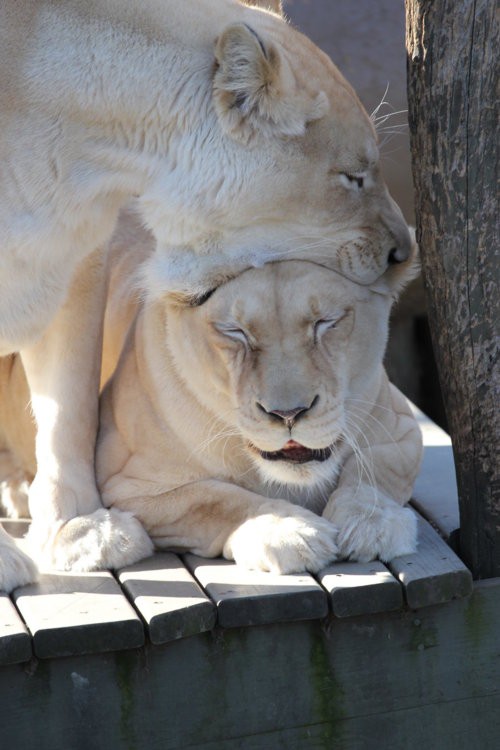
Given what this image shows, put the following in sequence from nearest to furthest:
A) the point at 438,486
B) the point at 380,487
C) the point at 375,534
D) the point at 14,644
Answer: the point at 14,644
the point at 375,534
the point at 380,487
the point at 438,486

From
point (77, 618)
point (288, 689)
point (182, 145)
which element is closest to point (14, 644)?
point (77, 618)

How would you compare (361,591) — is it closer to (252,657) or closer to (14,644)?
(252,657)

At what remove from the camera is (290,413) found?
9.43ft

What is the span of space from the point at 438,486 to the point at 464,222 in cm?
106

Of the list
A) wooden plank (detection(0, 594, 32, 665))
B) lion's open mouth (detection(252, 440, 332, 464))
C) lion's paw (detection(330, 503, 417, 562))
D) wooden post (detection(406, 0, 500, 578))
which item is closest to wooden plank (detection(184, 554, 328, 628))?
lion's paw (detection(330, 503, 417, 562))

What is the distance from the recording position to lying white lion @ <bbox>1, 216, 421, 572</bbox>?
9.63 ft

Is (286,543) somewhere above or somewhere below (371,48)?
below

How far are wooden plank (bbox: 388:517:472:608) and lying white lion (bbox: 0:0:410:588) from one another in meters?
0.67

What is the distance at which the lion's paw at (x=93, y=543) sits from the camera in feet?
10.1

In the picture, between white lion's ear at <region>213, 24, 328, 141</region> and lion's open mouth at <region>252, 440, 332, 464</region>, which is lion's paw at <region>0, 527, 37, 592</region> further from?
white lion's ear at <region>213, 24, 328, 141</region>

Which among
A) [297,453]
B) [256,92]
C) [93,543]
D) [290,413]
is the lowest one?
[93,543]

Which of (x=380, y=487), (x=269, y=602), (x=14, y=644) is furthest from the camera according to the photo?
(x=380, y=487)

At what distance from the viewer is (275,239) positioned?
2.95 metres

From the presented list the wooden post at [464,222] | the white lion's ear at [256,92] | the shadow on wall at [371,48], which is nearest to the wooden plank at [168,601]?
the wooden post at [464,222]
